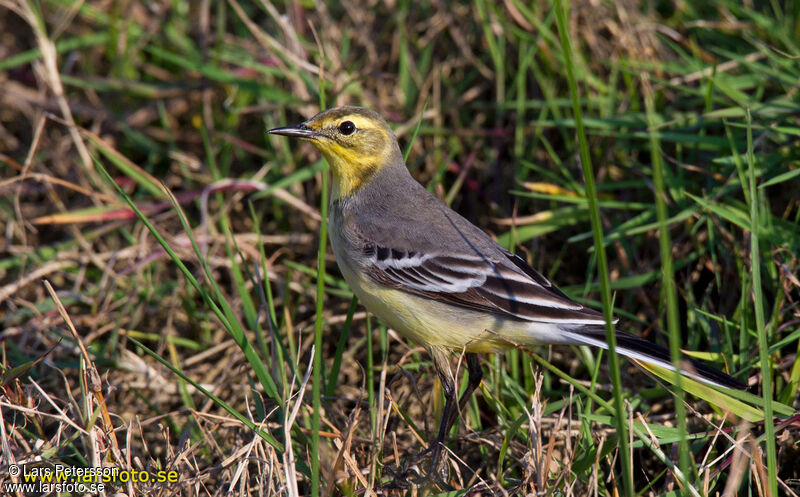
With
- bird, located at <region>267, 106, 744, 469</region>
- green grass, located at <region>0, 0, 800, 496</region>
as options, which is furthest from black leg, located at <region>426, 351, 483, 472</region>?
green grass, located at <region>0, 0, 800, 496</region>

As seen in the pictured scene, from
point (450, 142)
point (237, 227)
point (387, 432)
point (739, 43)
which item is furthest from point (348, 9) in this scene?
point (387, 432)

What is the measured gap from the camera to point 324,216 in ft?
9.92

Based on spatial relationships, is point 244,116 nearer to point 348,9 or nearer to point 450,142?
point 348,9

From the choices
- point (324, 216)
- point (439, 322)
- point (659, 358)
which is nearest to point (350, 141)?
point (439, 322)

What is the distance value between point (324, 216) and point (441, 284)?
95cm

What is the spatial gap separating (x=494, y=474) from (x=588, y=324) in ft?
2.83

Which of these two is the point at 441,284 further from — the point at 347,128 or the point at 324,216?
the point at 347,128

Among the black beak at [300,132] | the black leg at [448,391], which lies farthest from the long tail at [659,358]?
the black beak at [300,132]

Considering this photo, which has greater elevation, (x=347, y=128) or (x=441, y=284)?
(x=347, y=128)

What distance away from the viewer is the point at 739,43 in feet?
18.0

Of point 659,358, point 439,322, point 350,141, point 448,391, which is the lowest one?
point 448,391

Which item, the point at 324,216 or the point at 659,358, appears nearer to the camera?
the point at 324,216

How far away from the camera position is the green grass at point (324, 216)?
3518 mm

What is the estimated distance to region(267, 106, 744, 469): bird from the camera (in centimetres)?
357
